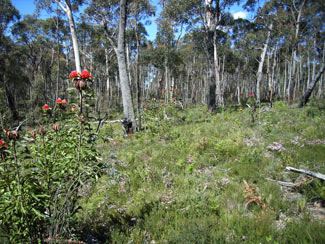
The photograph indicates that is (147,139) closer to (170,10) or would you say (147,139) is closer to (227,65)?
(170,10)

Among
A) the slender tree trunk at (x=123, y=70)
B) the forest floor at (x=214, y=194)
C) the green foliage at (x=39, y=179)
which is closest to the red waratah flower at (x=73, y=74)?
the green foliage at (x=39, y=179)

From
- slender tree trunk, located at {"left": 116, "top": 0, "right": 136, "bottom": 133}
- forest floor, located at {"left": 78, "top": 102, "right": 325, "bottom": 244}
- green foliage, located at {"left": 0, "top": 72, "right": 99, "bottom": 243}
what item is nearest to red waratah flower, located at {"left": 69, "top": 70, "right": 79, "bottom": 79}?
green foliage, located at {"left": 0, "top": 72, "right": 99, "bottom": 243}

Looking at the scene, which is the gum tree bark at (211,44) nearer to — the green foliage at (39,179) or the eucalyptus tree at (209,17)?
the eucalyptus tree at (209,17)

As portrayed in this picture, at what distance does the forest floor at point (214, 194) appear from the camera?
2.25 m

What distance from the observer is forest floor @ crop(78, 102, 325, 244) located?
2.25 meters

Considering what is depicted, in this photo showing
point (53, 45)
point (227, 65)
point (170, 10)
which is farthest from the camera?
point (227, 65)

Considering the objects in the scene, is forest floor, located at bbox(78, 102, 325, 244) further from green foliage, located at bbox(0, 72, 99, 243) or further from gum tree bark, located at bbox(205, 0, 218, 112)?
gum tree bark, located at bbox(205, 0, 218, 112)

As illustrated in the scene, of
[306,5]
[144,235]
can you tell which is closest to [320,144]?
[144,235]

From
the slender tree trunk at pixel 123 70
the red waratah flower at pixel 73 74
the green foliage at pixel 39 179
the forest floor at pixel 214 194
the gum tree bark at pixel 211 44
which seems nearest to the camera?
the green foliage at pixel 39 179

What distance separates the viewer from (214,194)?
3045mm

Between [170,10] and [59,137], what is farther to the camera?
[170,10]

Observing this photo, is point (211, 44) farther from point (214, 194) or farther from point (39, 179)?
point (39, 179)

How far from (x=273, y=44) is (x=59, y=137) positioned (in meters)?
28.1

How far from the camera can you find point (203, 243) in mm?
2012
